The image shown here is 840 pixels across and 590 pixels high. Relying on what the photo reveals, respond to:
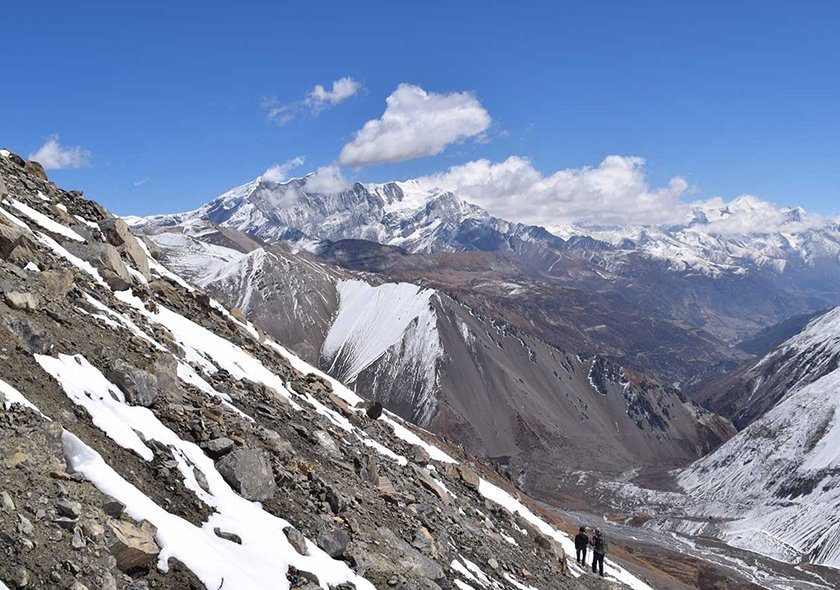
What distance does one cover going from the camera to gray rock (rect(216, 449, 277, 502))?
17875 mm

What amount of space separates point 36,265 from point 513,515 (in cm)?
2963

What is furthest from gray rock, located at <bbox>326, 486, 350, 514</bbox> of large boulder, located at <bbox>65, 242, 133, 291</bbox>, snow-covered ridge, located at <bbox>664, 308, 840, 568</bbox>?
snow-covered ridge, located at <bbox>664, 308, 840, 568</bbox>

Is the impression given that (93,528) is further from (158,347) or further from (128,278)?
(128,278)

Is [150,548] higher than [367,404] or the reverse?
the reverse

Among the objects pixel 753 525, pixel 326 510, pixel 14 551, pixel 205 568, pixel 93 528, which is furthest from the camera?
pixel 753 525

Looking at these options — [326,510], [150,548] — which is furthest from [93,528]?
[326,510]

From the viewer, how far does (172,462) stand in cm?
1667

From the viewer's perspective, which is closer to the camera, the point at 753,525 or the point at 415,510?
the point at 415,510

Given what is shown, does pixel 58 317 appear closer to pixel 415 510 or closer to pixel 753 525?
pixel 415 510

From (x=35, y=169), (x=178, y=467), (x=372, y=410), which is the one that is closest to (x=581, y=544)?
(x=372, y=410)

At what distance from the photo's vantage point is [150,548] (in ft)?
44.1

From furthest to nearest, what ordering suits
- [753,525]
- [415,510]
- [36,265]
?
1. [753,525]
2. [415,510]
3. [36,265]

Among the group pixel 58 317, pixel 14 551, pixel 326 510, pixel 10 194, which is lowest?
pixel 14 551

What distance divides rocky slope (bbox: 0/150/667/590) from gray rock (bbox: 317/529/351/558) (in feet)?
0.14
